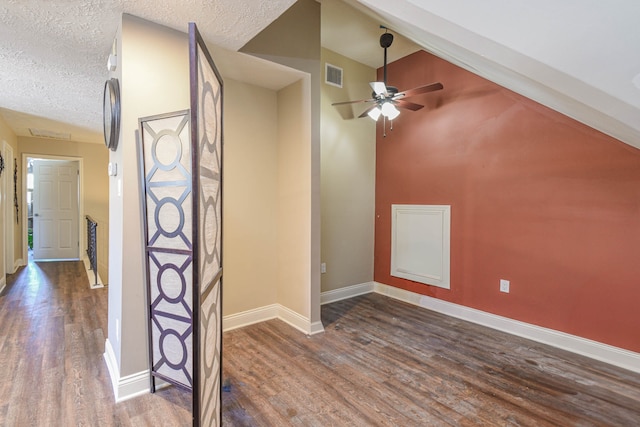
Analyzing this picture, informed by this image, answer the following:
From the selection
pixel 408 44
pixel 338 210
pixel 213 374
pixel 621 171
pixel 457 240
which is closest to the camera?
pixel 213 374

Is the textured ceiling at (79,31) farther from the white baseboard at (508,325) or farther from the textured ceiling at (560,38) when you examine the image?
the white baseboard at (508,325)

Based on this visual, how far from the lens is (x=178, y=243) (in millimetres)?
1864

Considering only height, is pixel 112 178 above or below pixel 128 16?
below

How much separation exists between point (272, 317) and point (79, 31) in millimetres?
2833

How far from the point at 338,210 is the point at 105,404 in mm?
2848

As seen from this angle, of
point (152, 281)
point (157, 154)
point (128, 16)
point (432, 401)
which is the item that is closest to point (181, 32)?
point (128, 16)

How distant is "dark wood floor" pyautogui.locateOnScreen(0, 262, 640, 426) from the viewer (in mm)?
1822

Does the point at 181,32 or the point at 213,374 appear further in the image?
the point at 181,32

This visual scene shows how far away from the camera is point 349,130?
13.3ft

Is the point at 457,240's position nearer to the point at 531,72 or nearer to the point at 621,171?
the point at 621,171

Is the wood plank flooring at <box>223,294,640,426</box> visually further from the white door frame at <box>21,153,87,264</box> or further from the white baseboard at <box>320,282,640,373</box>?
the white door frame at <box>21,153,87,264</box>

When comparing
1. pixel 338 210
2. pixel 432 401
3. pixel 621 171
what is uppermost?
pixel 621 171

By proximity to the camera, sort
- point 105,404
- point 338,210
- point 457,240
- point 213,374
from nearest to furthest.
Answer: point 213,374, point 105,404, point 457,240, point 338,210

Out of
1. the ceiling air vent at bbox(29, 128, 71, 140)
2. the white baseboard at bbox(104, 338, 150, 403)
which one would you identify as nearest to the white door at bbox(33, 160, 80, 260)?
the ceiling air vent at bbox(29, 128, 71, 140)
